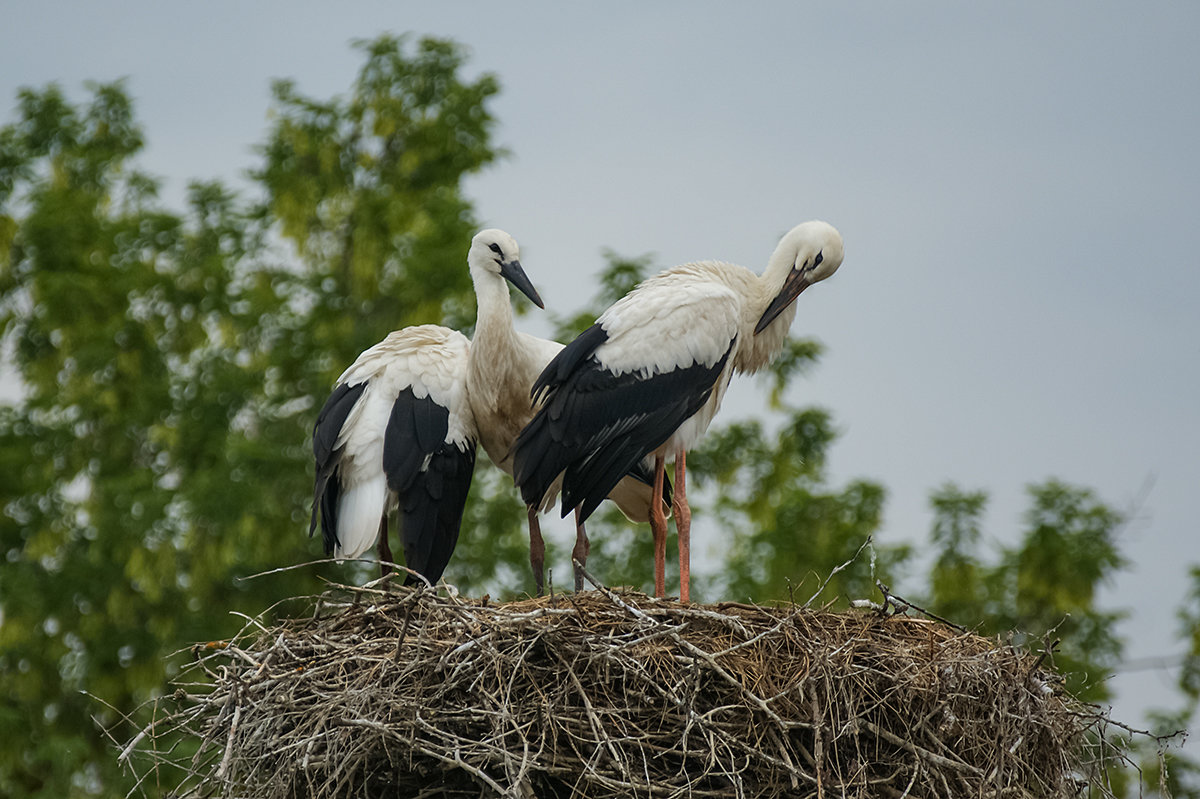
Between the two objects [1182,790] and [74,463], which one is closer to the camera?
[1182,790]

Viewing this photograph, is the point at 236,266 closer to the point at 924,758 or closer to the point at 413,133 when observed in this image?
the point at 413,133

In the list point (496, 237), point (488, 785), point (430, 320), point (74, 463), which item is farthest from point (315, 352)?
point (488, 785)

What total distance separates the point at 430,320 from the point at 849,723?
9.40 meters

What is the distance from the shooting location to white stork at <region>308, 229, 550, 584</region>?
6.73 meters

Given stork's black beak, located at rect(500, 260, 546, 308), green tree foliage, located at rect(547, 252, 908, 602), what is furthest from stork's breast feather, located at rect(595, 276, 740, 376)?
green tree foliage, located at rect(547, 252, 908, 602)

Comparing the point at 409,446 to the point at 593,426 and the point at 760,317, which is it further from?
the point at 760,317

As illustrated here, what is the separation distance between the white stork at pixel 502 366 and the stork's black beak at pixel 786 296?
849 mm

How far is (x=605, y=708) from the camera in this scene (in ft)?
15.7

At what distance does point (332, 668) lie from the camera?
513 centimetres

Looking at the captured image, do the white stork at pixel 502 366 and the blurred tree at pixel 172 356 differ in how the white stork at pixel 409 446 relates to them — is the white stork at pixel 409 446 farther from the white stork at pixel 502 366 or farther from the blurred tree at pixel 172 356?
the blurred tree at pixel 172 356

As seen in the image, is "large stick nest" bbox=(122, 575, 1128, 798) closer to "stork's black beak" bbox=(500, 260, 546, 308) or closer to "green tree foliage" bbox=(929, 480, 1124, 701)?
"stork's black beak" bbox=(500, 260, 546, 308)

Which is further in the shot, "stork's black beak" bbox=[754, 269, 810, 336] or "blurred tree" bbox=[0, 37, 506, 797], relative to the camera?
"blurred tree" bbox=[0, 37, 506, 797]

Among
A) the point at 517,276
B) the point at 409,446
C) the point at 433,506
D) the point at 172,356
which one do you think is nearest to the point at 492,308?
the point at 517,276

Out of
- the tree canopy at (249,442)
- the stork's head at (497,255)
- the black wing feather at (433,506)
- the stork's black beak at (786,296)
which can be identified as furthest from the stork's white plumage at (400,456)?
the tree canopy at (249,442)
